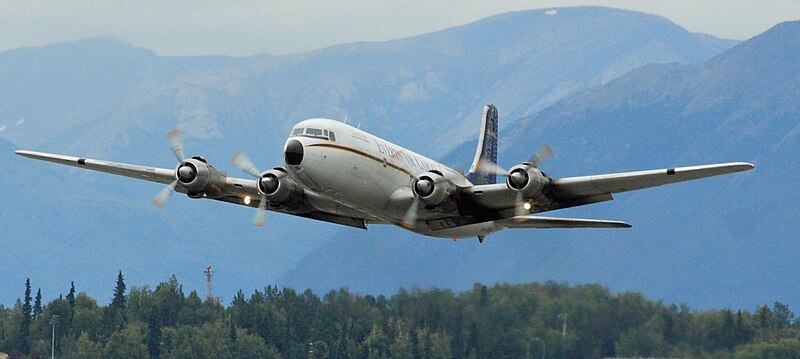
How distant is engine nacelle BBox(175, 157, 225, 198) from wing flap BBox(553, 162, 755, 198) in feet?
39.3

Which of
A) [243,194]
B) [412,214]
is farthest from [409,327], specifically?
[412,214]

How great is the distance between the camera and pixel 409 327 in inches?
3115

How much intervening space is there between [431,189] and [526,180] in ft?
10.6

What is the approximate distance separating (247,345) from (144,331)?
9596mm

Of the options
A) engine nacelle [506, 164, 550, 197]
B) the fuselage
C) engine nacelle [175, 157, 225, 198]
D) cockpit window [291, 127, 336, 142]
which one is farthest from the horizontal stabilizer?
engine nacelle [175, 157, 225, 198]

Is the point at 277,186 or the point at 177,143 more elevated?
the point at 177,143

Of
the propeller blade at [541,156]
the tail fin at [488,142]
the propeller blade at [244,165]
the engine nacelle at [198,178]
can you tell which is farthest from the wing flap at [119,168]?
the tail fin at [488,142]

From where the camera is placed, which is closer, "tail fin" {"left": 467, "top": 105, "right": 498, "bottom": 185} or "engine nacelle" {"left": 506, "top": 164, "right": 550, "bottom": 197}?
"engine nacelle" {"left": 506, "top": 164, "right": 550, "bottom": 197}

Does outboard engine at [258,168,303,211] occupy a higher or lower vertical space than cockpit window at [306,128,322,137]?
lower

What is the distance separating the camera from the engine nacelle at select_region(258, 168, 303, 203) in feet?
173

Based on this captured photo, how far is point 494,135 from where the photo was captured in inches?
2621

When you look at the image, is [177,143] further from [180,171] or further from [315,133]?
[315,133]

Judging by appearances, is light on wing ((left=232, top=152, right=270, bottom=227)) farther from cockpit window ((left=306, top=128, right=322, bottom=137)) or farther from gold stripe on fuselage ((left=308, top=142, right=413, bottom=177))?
gold stripe on fuselage ((left=308, top=142, right=413, bottom=177))

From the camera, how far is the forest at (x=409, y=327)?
70.6 metres
